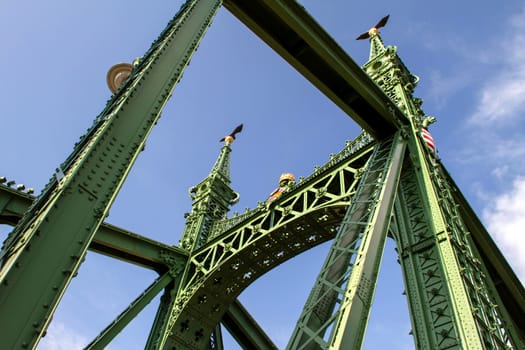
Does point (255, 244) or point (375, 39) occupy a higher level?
point (375, 39)

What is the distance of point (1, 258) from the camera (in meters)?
3.82

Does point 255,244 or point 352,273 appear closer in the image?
point 352,273

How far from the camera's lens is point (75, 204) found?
423 cm

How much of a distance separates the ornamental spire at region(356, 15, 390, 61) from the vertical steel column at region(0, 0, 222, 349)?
10.8m

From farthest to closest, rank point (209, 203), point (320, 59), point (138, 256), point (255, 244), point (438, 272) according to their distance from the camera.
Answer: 1. point (209, 203)
2. point (138, 256)
3. point (255, 244)
4. point (320, 59)
5. point (438, 272)

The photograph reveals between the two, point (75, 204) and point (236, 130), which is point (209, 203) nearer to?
point (236, 130)

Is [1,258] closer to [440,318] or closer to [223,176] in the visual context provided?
[440,318]

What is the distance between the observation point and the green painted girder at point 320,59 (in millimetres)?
9602

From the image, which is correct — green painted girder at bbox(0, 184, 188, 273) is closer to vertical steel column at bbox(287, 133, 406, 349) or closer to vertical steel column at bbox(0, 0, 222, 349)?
vertical steel column at bbox(287, 133, 406, 349)

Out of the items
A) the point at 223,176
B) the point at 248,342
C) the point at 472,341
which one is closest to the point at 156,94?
the point at 472,341

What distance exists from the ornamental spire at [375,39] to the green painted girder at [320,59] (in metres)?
4.35

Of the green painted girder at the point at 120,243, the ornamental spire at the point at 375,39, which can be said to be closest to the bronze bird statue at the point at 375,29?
the ornamental spire at the point at 375,39

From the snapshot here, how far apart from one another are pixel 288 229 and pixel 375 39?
25.8ft

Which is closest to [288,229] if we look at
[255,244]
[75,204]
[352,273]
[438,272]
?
[255,244]
